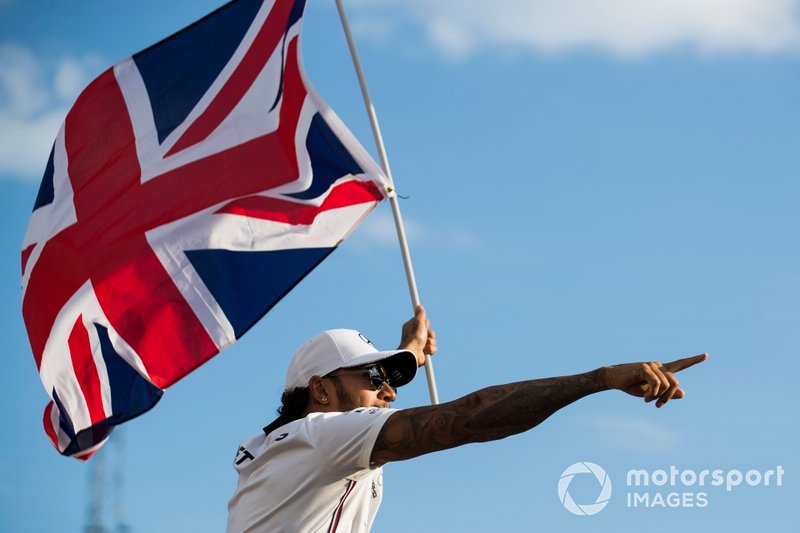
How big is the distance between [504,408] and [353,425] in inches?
29.3

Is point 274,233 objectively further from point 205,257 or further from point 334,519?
point 334,519

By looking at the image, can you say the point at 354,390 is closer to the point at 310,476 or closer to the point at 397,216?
the point at 310,476

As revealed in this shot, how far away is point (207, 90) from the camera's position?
9938 millimetres

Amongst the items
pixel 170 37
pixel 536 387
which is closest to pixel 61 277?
pixel 170 37

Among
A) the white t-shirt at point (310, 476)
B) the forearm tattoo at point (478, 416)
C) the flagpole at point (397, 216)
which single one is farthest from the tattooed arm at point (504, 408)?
the flagpole at point (397, 216)

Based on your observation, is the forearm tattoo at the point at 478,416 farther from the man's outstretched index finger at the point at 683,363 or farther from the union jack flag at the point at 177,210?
the union jack flag at the point at 177,210

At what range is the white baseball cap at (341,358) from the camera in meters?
7.02

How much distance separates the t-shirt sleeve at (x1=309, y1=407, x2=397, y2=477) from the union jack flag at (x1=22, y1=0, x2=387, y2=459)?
297 cm

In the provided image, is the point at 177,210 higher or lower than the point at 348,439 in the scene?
higher

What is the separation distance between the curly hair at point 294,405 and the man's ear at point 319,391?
0.15 ft

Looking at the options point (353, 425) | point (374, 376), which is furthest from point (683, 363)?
point (374, 376)

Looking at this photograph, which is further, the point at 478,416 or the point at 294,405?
the point at 294,405

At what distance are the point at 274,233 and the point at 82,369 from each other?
63.1 inches

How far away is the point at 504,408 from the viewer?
5.70 meters
